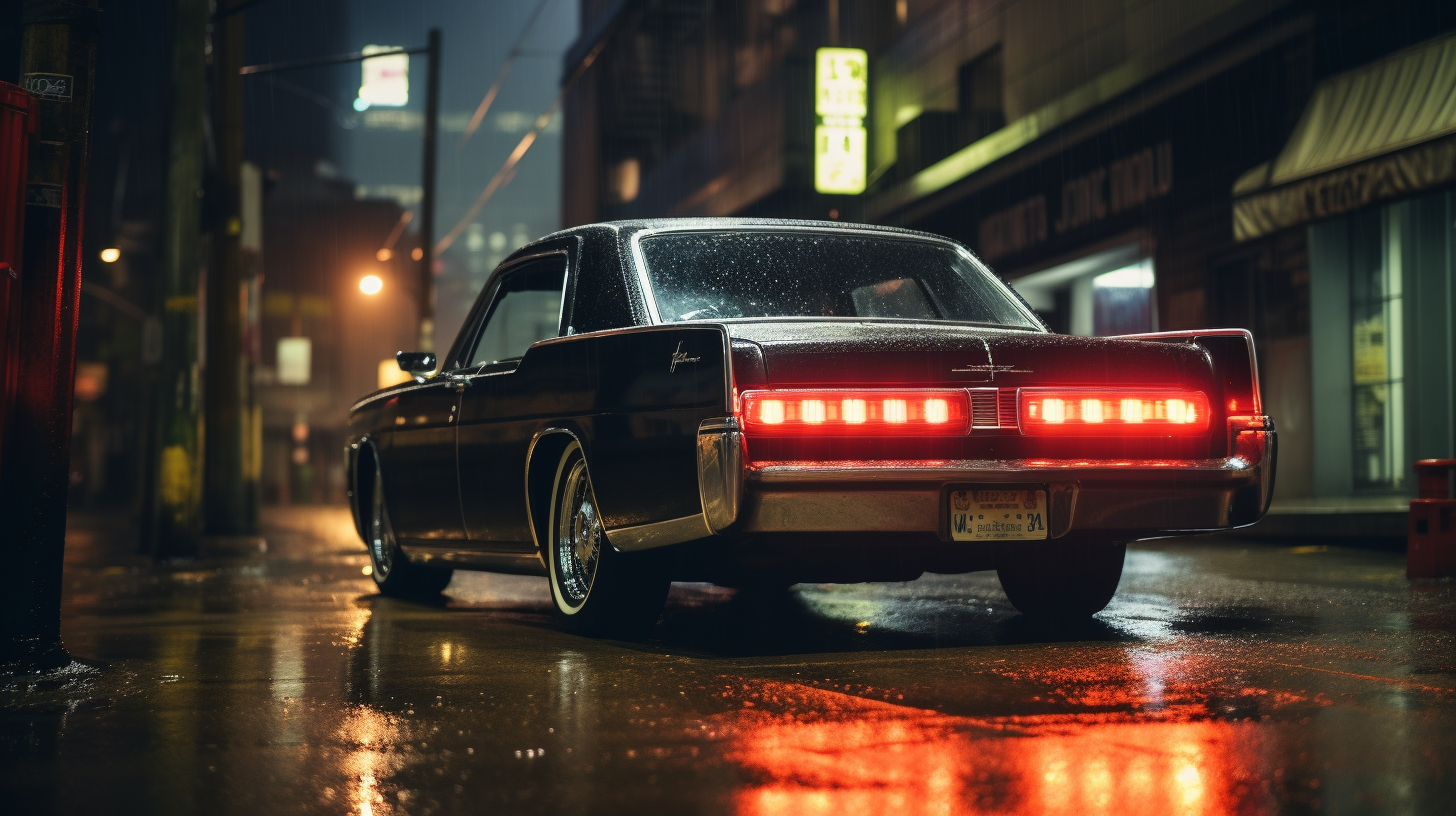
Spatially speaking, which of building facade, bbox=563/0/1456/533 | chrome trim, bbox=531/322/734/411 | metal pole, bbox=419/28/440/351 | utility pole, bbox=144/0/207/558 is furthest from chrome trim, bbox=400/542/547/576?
metal pole, bbox=419/28/440/351

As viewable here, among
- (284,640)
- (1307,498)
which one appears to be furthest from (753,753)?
(1307,498)

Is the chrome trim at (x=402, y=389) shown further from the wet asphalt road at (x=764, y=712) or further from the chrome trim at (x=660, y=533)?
the chrome trim at (x=660, y=533)

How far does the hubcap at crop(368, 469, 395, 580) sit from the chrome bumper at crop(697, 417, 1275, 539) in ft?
11.7

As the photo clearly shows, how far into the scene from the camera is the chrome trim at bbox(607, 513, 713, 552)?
5664 mm

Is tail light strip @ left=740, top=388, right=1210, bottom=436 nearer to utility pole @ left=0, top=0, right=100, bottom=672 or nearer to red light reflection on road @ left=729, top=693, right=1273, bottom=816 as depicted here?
red light reflection on road @ left=729, top=693, right=1273, bottom=816

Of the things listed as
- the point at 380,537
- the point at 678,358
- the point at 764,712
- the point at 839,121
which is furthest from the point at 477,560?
the point at 839,121

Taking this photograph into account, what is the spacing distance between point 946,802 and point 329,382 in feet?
256

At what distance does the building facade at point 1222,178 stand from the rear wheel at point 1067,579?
6521 mm

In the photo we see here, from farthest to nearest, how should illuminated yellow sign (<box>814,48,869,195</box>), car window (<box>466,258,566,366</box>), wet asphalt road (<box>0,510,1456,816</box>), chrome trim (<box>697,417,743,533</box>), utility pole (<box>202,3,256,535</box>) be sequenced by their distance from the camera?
illuminated yellow sign (<box>814,48,869,195</box>), utility pole (<box>202,3,256,535</box>), car window (<box>466,258,566,366</box>), chrome trim (<box>697,417,743,533</box>), wet asphalt road (<box>0,510,1456,816</box>)

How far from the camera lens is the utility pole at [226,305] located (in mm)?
17828

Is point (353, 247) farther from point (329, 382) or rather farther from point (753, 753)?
point (753, 753)

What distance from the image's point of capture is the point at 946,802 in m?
3.56

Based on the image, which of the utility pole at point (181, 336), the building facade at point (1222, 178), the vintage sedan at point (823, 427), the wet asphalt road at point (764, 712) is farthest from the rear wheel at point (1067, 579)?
the utility pole at point (181, 336)

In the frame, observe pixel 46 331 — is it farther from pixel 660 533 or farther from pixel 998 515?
pixel 998 515
